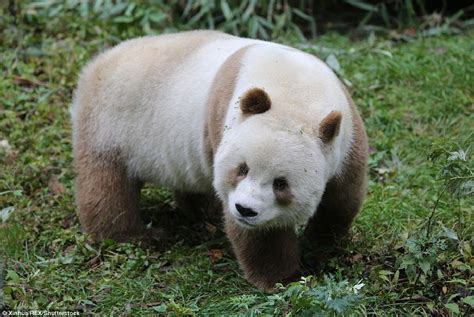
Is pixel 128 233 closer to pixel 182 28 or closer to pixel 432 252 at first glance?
pixel 432 252

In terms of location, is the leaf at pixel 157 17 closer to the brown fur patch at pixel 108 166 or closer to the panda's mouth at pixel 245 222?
the brown fur patch at pixel 108 166

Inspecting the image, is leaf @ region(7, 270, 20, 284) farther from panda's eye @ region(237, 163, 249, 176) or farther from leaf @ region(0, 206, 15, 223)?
panda's eye @ region(237, 163, 249, 176)

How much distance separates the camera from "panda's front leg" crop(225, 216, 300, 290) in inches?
209

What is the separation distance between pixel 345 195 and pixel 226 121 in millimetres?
1027

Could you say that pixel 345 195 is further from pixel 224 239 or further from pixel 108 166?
pixel 108 166

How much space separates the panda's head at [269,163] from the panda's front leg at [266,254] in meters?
0.43

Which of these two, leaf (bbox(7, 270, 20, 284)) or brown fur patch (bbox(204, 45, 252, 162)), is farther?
leaf (bbox(7, 270, 20, 284))

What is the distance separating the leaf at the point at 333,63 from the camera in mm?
8453

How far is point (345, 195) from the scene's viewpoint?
5477mm

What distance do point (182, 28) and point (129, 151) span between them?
3.35 m

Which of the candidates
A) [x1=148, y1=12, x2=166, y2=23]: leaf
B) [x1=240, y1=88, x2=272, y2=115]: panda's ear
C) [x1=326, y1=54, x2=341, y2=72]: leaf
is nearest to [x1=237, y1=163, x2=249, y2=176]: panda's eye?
[x1=240, y1=88, x2=272, y2=115]: panda's ear

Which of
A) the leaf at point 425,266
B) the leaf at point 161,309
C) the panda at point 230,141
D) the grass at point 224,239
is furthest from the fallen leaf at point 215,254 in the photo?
the leaf at point 425,266

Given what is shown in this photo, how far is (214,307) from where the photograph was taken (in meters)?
5.05

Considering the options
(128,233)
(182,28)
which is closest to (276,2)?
(182,28)
